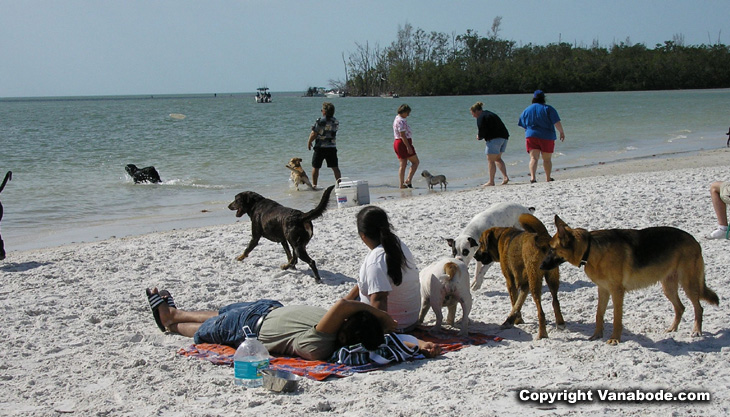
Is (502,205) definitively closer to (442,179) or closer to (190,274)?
(190,274)

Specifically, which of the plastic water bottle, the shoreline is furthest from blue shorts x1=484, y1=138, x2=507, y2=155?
the plastic water bottle

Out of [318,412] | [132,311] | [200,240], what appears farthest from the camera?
[200,240]

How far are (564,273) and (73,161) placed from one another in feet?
64.1

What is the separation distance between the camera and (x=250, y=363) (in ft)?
15.1

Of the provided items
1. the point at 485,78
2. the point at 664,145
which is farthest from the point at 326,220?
the point at 485,78

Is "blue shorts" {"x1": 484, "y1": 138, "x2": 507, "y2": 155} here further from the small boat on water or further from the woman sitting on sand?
the small boat on water

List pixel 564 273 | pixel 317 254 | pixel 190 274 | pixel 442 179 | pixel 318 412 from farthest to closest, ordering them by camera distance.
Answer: pixel 442 179 < pixel 317 254 < pixel 190 274 < pixel 564 273 < pixel 318 412

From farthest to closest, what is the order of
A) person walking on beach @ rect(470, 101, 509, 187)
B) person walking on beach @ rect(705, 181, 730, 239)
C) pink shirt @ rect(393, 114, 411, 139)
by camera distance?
pink shirt @ rect(393, 114, 411, 139), person walking on beach @ rect(470, 101, 509, 187), person walking on beach @ rect(705, 181, 730, 239)

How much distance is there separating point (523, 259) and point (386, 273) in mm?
1121

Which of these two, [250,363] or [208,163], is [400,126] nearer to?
[208,163]

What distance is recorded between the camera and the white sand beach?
4215 mm

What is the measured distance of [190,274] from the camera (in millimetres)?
7684

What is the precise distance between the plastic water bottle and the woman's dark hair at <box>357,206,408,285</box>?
111cm

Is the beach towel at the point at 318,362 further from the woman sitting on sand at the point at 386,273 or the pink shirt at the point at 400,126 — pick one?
the pink shirt at the point at 400,126
